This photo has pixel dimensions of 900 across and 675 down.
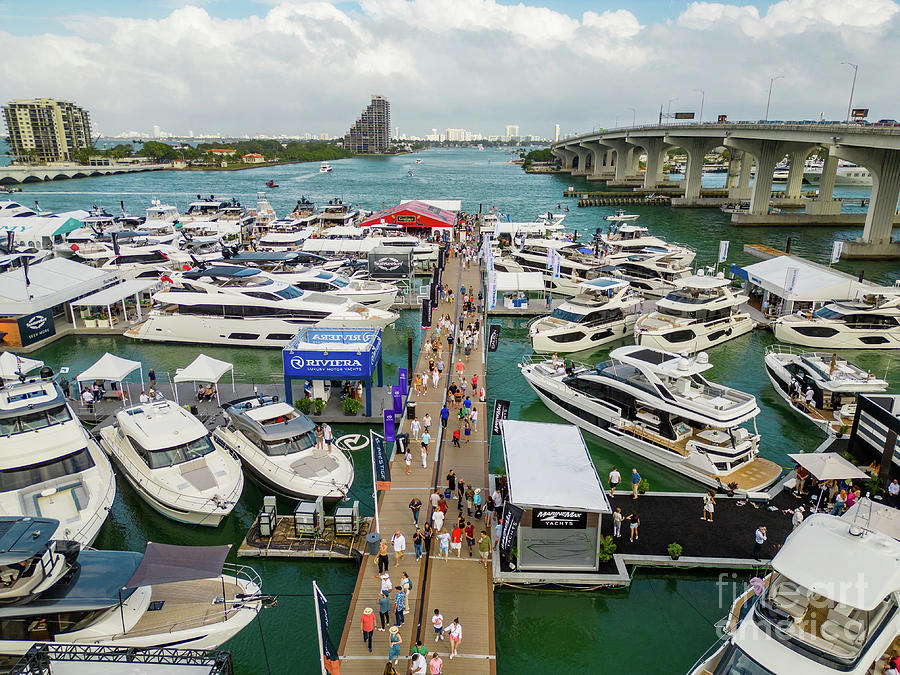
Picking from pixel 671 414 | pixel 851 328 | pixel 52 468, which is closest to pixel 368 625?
pixel 52 468

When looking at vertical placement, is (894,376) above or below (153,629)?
below

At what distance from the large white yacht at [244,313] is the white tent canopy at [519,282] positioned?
8.40m

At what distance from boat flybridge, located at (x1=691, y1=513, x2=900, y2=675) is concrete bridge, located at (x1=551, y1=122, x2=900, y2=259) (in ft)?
183

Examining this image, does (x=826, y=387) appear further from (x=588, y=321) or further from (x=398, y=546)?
(x=398, y=546)

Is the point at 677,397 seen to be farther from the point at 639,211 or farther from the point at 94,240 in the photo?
the point at 639,211

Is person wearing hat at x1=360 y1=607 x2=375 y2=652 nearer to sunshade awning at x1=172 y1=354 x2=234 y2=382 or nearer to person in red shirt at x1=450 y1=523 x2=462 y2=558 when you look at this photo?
person in red shirt at x1=450 y1=523 x2=462 y2=558

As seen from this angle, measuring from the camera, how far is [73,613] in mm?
10852

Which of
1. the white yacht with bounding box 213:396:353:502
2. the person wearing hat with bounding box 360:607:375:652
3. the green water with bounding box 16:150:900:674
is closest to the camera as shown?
the person wearing hat with bounding box 360:607:375:652

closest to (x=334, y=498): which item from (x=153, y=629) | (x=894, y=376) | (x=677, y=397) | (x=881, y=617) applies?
(x=153, y=629)

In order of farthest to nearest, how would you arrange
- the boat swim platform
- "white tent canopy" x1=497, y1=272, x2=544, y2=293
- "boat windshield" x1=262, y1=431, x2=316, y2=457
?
"white tent canopy" x1=497, y1=272, x2=544, y2=293 < "boat windshield" x1=262, y1=431, x2=316, y2=457 < the boat swim platform

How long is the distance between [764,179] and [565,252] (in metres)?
52.3

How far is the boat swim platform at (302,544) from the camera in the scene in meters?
15.9

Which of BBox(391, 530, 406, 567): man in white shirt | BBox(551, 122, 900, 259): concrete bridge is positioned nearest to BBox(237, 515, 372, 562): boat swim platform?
BBox(391, 530, 406, 567): man in white shirt

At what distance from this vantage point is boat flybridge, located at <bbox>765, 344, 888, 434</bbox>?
75.8 feet
